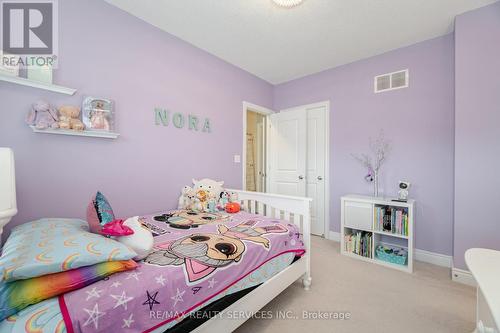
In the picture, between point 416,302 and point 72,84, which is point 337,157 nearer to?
point 416,302

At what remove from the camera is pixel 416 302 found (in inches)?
68.9

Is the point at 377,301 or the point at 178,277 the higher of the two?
the point at 178,277

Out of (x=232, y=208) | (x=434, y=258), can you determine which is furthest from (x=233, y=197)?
(x=434, y=258)

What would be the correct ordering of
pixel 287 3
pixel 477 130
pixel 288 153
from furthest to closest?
pixel 288 153, pixel 477 130, pixel 287 3

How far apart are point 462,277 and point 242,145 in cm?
288

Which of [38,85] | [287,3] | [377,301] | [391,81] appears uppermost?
[287,3]

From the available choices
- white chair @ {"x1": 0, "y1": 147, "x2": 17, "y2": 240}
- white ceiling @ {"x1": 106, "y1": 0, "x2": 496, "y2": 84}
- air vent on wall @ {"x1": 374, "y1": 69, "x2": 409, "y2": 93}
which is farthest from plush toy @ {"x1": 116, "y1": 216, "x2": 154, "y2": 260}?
air vent on wall @ {"x1": 374, "y1": 69, "x2": 409, "y2": 93}

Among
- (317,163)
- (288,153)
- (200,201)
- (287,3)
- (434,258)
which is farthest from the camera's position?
(288,153)

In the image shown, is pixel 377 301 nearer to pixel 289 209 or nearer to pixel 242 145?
pixel 289 209

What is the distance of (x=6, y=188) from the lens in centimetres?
109

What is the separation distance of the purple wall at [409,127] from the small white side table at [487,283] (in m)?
1.64

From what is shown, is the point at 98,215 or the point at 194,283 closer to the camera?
the point at 194,283

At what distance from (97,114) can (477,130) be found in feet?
11.4

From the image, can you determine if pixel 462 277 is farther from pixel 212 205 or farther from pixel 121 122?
pixel 121 122
